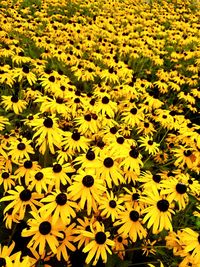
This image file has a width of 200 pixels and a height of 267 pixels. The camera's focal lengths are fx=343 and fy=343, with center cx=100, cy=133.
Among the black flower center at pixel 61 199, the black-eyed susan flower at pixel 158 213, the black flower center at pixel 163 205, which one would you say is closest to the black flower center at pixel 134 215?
the black-eyed susan flower at pixel 158 213

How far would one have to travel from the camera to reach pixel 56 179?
3195mm

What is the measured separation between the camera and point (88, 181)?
113 inches

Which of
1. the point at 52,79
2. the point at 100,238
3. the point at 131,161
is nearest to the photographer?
the point at 100,238

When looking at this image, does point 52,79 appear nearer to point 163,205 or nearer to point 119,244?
point 119,244

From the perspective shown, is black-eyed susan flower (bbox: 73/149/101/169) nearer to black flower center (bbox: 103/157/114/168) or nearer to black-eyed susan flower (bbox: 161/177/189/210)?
black flower center (bbox: 103/157/114/168)

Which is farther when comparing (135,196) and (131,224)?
(135,196)

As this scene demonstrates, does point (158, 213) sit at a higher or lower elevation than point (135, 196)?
higher

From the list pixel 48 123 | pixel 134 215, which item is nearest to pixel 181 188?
pixel 134 215

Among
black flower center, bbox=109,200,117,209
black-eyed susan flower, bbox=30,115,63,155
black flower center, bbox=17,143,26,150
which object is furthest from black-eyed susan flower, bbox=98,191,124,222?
black flower center, bbox=17,143,26,150

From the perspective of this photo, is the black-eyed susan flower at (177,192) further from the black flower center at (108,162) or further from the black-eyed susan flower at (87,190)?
the black-eyed susan flower at (87,190)

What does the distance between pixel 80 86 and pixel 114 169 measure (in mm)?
4935

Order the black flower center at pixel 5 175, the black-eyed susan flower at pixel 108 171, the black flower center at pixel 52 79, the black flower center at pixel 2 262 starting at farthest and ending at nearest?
the black flower center at pixel 52 79
the black flower center at pixel 5 175
the black-eyed susan flower at pixel 108 171
the black flower center at pixel 2 262

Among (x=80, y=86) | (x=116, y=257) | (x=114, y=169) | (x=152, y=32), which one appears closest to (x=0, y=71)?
(x=80, y=86)

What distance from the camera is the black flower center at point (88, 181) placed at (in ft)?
9.38
